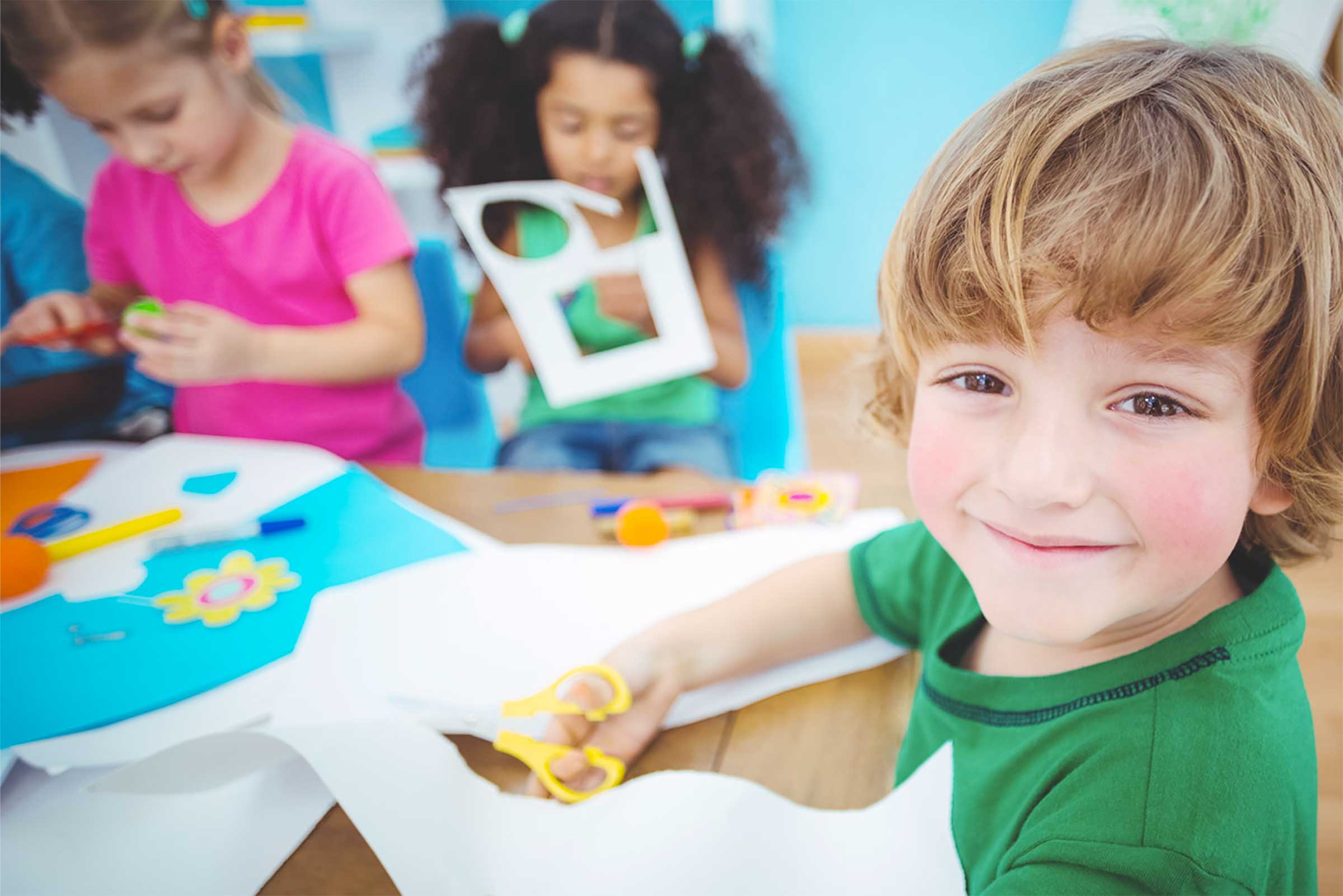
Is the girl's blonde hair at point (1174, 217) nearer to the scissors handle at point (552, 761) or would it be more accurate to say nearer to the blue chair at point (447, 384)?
the scissors handle at point (552, 761)

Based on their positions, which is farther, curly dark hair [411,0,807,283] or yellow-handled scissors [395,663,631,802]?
curly dark hair [411,0,807,283]

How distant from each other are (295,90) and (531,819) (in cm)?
67

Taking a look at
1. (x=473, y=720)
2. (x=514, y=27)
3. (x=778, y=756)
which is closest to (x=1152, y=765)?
(x=778, y=756)

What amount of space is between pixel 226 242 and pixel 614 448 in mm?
384

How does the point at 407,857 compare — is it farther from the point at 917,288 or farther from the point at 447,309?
the point at 447,309

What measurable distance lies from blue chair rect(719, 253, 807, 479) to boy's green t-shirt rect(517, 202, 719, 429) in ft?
0.13

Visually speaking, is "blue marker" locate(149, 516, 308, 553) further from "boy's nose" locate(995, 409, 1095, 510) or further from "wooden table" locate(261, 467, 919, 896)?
"boy's nose" locate(995, 409, 1095, 510)

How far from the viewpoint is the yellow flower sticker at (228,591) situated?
1.80ft

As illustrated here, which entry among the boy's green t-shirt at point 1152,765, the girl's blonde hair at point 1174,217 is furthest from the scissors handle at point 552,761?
the girl's blonde hair at point 1174,217

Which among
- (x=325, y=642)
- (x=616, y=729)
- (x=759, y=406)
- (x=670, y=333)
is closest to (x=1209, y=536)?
(x=616, y=729)

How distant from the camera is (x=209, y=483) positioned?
0.70m

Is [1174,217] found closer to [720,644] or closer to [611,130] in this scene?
[720,644]

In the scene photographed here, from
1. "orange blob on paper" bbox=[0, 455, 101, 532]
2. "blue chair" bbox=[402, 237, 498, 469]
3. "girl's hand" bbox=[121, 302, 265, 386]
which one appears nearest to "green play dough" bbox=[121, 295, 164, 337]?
"girl's hand" bbox=[121, 302, 265, 386]

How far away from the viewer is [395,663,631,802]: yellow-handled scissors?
1.38 ft
